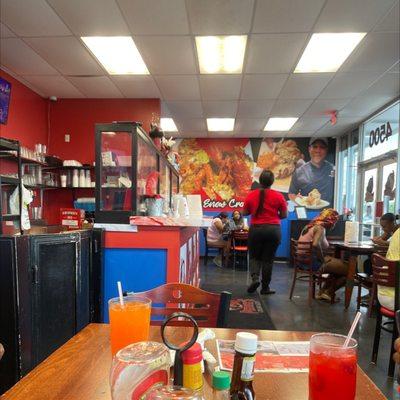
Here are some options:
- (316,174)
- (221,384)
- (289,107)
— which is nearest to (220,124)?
(289,107)

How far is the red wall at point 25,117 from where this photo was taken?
4344mm

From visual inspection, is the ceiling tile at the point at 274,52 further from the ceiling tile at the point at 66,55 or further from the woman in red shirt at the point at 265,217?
the ceiling tile at the point at 66,55

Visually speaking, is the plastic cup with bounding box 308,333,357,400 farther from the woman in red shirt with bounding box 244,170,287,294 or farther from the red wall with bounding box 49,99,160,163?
the red wall with bounding box 49,99,160,163

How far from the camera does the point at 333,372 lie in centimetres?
64

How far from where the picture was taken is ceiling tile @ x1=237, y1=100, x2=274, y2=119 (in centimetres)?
525

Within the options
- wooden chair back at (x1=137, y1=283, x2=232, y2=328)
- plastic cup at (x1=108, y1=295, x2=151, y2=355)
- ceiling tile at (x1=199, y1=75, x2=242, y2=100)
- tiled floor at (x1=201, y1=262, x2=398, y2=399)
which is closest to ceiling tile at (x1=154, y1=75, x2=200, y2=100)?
ceiling tile at (x1=199, y1=75, x2=242, y2=100)

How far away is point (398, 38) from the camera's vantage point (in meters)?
3.31

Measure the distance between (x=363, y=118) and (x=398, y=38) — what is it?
2.96m

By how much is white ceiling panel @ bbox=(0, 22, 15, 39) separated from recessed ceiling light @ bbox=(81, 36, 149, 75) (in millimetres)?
732

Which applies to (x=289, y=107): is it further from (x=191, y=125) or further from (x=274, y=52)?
(x=191, y=125)

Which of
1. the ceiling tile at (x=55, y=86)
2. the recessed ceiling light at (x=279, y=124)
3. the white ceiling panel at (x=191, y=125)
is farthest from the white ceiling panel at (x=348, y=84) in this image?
the ceiling tile at (x=55, y=86)

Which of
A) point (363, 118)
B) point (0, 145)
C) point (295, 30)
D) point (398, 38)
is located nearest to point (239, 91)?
point (295, 30)

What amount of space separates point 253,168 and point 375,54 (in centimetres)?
437

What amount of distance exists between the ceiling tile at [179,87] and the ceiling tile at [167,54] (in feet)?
0.53
